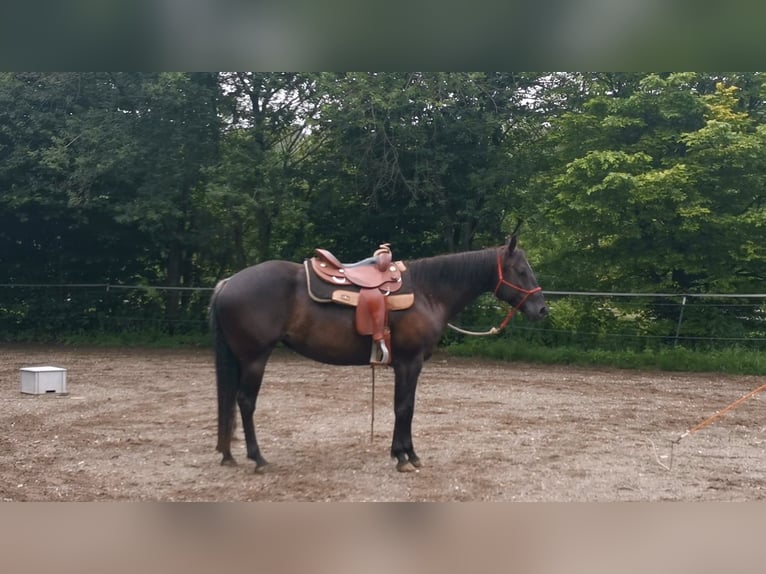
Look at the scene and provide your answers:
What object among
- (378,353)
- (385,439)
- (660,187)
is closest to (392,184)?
(660,187)

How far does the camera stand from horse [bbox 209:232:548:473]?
553 centimetres

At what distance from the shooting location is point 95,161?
13.3m

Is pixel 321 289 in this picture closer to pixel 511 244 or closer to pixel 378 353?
pixel 378 353

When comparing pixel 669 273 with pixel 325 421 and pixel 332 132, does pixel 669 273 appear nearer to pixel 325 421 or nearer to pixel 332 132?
pixel 332 132

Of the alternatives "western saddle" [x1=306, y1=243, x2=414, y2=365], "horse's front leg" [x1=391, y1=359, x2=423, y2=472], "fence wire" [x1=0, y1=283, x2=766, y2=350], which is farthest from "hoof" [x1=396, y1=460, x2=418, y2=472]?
"fence wire" [x1=0, y1=283, x2=766, y2=350]

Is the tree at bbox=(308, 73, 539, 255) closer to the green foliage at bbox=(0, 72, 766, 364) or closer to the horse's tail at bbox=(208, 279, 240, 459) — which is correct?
the green foliage at bbox=(0, 72, 766, 364)

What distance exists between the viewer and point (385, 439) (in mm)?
6684

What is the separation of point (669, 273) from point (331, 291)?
8.29 m

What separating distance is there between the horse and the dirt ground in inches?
16.7

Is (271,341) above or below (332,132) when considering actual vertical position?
below

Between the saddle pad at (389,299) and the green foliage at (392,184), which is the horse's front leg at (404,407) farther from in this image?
the green foliage at (392,184)

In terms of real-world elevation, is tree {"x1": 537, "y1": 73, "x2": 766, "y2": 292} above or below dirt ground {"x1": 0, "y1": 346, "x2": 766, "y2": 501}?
above
